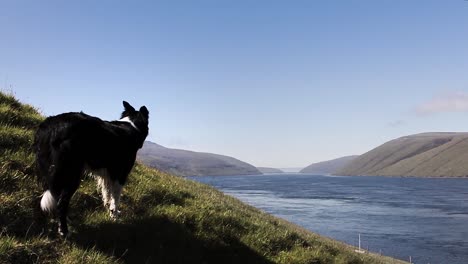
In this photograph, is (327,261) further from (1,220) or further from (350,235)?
(350,235)

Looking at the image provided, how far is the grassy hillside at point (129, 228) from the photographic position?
6582mm

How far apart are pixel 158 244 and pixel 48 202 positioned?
2.37 metres

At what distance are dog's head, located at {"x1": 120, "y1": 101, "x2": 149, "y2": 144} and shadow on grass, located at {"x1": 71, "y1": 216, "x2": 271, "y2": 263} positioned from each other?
1.80 m

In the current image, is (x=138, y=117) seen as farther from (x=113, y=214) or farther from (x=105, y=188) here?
(x=113, y=214)

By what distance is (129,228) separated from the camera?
8.13 metres

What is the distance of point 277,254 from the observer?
10109mm

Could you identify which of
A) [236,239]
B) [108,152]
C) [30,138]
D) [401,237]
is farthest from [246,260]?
[401,237]

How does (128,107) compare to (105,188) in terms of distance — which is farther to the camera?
(128,107)

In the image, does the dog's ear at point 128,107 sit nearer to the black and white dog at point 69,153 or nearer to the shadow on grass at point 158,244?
the black and white dog at point 69,153

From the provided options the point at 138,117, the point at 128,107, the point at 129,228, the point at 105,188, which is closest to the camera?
the point at 129,228

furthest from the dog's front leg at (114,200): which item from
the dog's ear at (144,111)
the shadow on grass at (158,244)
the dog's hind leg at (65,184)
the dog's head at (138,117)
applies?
the dog's ear at (144,111)

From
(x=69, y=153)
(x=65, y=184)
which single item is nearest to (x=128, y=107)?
(x=69, y=153)

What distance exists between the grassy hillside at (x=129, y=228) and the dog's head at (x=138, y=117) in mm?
1603

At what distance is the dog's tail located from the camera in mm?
6473
